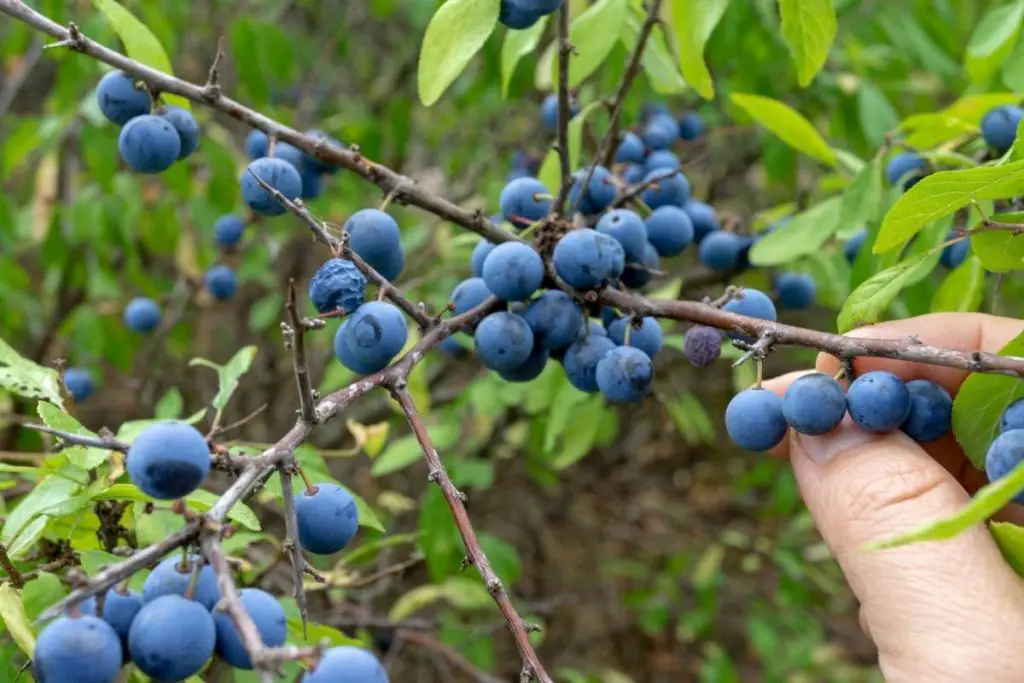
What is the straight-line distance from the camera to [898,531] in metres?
1.41

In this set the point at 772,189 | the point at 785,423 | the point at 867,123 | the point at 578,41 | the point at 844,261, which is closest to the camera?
the point at 785,423

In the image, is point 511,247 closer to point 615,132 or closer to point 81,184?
point 615,132

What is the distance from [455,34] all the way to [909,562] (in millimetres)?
1162

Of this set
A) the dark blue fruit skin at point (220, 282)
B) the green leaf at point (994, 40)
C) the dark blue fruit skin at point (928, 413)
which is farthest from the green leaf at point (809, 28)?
the dark blue fruit skin at point (220, 282)

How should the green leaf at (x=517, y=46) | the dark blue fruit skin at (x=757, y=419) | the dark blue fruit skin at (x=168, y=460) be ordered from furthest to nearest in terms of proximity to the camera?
1. the green leaf at (x=517, y=46)
2. the dark blue fruit skin at (x=757, y=419)
3. the dark blue fruit skin at (x=168, y=460)

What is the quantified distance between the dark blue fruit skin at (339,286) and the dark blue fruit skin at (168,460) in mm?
430

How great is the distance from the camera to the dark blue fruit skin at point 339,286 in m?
1.45

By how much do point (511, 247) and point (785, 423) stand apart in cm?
54

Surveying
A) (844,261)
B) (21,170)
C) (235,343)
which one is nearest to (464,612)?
(235,343)

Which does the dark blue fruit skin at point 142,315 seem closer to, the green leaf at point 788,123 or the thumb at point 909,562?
the green leaf at point 788,123

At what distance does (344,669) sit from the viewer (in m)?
0.92

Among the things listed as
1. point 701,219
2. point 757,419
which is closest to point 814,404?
point 757,419

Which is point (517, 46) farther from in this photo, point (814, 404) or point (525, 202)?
point (814, 404)

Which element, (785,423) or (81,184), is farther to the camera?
(81,184)
